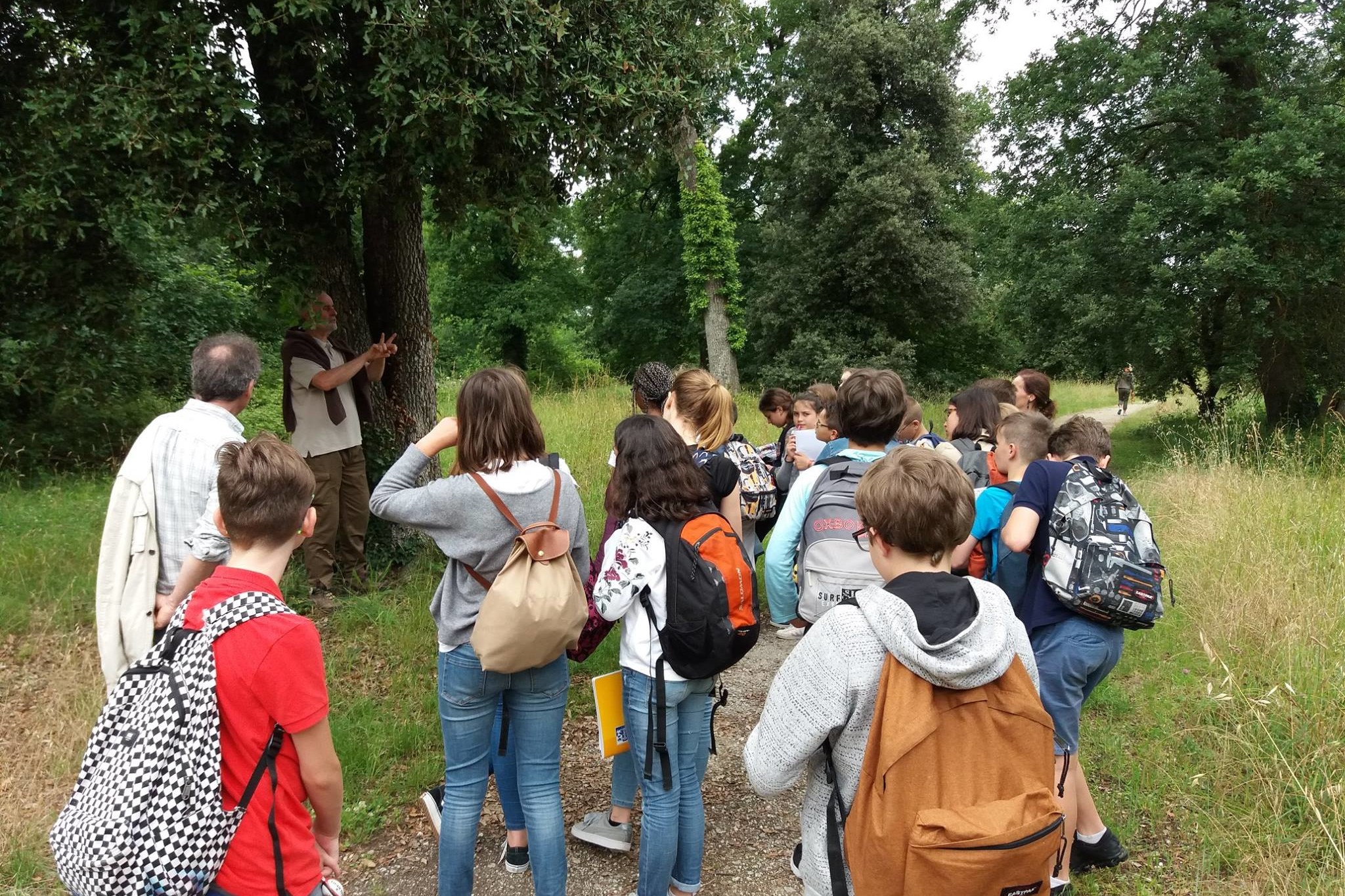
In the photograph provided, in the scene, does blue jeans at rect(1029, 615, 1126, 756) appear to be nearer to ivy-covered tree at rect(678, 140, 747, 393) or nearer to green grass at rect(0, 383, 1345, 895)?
green grass at rect(0, 383, 1345, 895)

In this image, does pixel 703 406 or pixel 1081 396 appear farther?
pixel 1081 396

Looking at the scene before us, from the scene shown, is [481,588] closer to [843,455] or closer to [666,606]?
[666,606]

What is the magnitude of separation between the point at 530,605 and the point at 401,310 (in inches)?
158

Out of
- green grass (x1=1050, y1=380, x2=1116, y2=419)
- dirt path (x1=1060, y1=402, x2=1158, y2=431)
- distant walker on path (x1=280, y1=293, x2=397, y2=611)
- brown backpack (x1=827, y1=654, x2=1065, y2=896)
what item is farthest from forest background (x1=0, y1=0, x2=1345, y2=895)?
green grass (x1=1050, y1=380, x2=1116, y2=419)

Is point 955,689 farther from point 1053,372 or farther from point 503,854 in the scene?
point 1053,372

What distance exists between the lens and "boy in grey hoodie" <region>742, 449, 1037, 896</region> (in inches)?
66.3

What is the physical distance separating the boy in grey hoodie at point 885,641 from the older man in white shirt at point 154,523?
6.90 ft

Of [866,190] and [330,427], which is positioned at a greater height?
[866,190]

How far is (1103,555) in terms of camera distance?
278 centimetres

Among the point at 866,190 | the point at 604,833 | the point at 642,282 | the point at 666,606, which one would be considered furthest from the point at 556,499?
the point at 642,282

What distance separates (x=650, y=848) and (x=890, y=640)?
5.26ft

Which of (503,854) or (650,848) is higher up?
(650,848)

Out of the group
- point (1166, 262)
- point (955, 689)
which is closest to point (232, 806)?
point (955, 689)

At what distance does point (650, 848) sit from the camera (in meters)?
2.82
